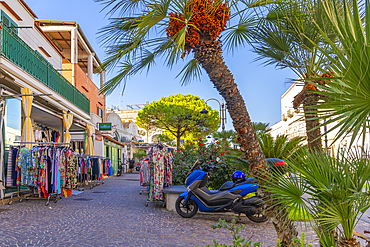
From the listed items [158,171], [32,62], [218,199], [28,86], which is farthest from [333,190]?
[32,62]

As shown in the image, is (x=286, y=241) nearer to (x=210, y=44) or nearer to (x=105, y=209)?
(x=210, y=44)

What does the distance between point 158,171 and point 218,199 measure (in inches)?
88.1

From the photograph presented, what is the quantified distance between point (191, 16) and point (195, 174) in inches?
160

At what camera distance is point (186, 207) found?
22.4 ft

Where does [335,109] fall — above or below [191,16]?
below

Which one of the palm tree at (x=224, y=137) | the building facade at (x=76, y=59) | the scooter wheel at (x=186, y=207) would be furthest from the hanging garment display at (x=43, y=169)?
the building facade at (x=76, y=59)

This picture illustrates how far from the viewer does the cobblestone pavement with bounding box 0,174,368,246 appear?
4783 mm

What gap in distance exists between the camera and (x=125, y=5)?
3555 millimetres

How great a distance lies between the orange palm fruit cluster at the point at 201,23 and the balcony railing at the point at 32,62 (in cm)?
703

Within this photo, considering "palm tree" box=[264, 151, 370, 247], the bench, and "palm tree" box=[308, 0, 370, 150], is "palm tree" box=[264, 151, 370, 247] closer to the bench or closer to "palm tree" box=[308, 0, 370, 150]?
"palm tree" box=[308, 0, 370, 150]

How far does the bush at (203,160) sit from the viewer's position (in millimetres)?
8836

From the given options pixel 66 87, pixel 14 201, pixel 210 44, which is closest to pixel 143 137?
pixel 66 87

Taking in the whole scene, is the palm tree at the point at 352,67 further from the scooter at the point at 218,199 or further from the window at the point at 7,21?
the window at the point at 7,21

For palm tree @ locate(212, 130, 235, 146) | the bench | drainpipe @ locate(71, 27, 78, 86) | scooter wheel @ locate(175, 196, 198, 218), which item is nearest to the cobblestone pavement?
scooter wheel @ locate(175, 196, 198, 218)
